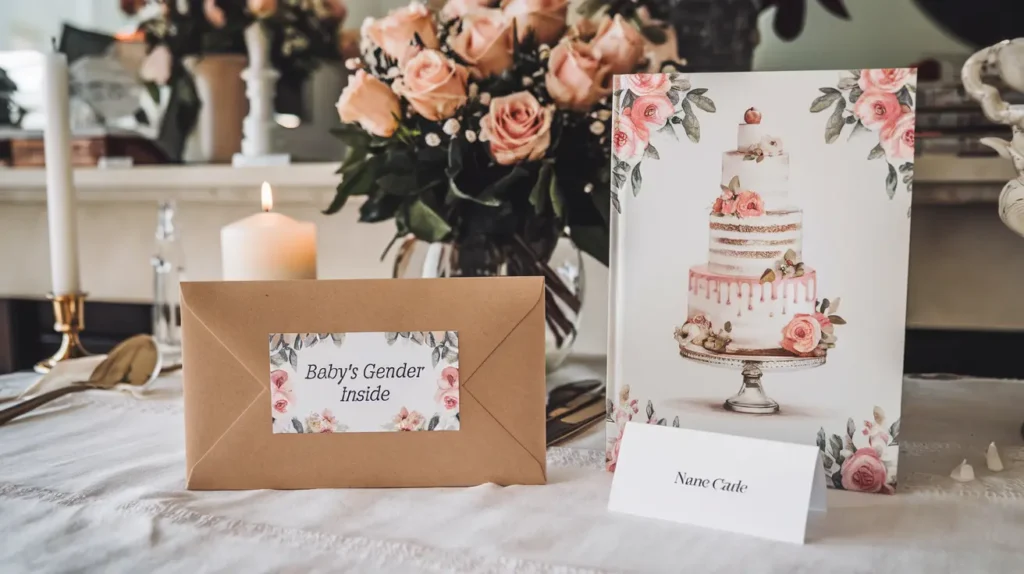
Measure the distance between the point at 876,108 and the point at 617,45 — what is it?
0.26 meters

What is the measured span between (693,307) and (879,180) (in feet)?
0.51

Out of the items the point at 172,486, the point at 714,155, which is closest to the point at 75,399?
the point at 172,486

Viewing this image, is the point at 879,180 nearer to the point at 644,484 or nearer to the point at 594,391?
the point at 644,484

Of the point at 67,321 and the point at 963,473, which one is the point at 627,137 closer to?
the point at 963,473

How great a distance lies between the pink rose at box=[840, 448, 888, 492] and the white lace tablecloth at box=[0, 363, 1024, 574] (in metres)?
0.01

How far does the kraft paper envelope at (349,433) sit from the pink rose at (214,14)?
2.44ft

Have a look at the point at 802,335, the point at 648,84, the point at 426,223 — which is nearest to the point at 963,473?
the point at 802,335

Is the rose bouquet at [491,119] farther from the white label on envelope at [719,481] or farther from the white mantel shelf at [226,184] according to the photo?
the white mantel shelf at [226,184]

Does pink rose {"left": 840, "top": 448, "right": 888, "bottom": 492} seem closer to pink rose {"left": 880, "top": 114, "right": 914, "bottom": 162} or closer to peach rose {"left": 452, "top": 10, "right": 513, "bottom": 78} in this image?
pink rose {"left": 880, "top": 114, "right": 914, "bottom": 162}

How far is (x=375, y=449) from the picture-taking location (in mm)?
548

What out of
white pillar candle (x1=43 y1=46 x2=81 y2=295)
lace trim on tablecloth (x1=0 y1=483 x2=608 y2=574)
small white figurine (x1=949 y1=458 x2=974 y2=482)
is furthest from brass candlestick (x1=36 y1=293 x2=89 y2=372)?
small white figurine (x1=949 y1=458 x2=974 y2=482)

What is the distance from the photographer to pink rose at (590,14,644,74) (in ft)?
2.30

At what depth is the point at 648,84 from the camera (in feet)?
1.85

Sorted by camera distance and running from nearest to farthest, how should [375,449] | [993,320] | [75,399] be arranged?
[375,449], [75,399], [993,320]
